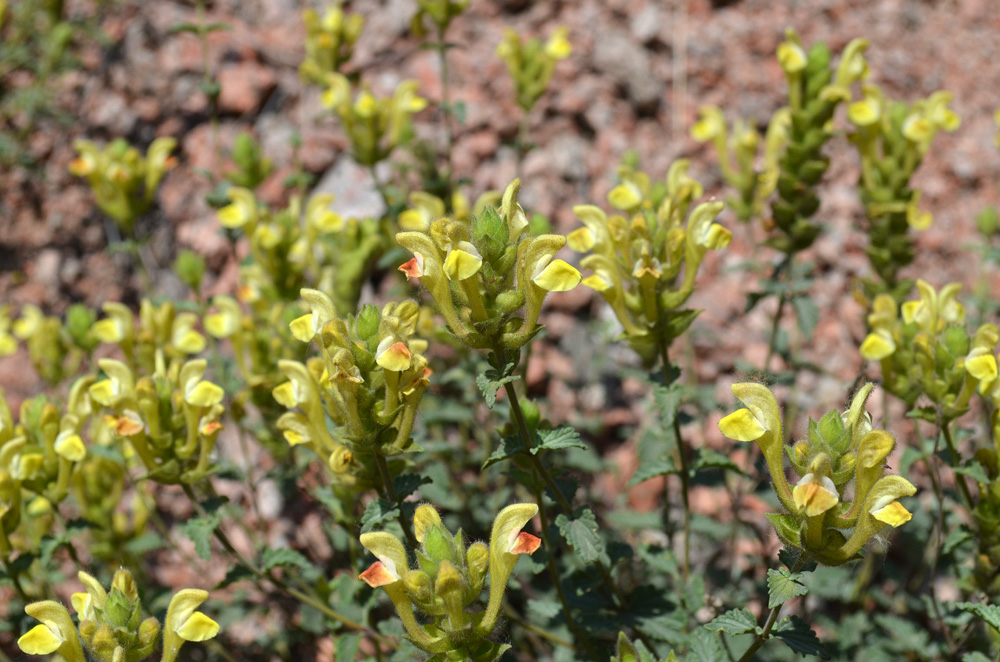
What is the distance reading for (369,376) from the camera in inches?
89.2

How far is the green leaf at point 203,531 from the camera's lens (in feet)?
8.96

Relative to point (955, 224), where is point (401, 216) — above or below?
above

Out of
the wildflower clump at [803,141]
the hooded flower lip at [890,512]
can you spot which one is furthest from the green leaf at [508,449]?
the wildflower clump at [803,141]

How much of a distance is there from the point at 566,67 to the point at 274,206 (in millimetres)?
2525

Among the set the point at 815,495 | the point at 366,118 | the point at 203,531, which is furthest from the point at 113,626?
the point at 366,118

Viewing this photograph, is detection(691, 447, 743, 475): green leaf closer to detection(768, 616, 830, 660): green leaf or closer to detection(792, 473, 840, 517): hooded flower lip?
detection(768, 616, 830, 660): green leaf

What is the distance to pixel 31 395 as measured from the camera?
5293mm

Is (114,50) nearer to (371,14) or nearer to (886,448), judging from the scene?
(371,14)

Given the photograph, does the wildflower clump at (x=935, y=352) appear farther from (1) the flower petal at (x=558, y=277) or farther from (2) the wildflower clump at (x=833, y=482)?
(1) the flower petal at (x=558, y=277)

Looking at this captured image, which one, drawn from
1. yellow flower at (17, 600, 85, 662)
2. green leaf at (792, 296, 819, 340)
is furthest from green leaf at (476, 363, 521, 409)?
green leaf at (792, 296, 819, 340)

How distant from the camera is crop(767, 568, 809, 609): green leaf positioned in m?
1.96

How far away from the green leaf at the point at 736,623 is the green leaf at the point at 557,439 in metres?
0.61

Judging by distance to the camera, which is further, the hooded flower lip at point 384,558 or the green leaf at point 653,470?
the green leaf at point 653,470

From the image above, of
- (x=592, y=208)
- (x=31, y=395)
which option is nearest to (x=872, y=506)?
(x=592, y=208)
